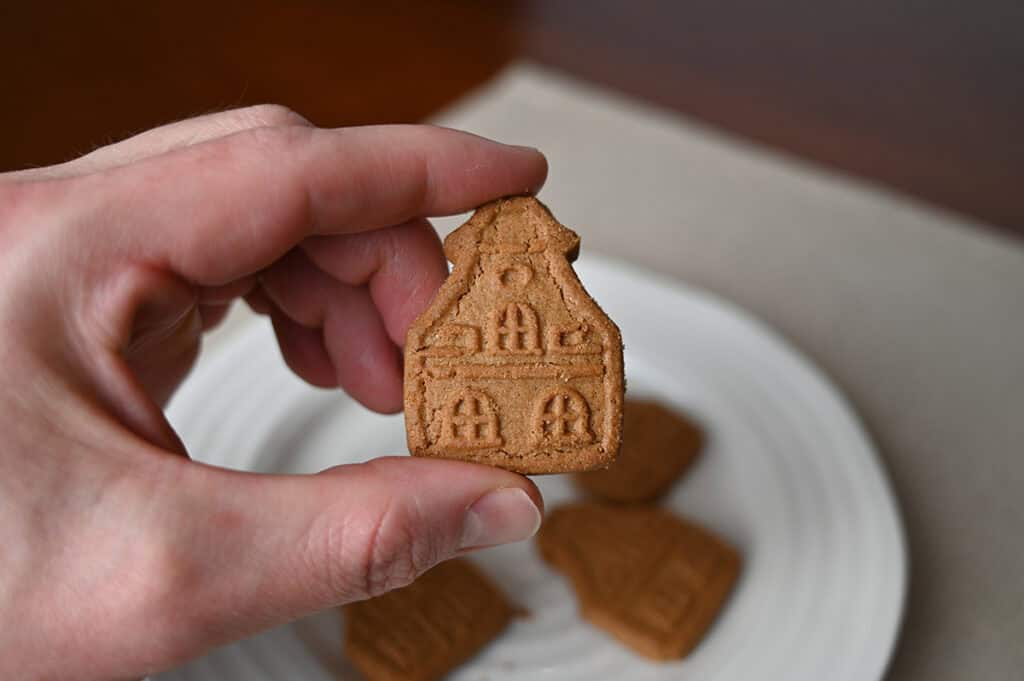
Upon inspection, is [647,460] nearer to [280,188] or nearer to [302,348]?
[302,348]

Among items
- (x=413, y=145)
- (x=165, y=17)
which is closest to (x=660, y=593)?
(x=413, y=145)

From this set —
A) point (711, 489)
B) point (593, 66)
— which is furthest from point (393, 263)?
point (593, 66)

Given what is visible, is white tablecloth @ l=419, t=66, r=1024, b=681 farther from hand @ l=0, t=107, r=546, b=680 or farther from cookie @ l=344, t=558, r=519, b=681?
hand @ l=0, t=107, r=546, b=680

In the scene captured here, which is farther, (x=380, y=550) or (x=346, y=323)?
(x=346, y=323)

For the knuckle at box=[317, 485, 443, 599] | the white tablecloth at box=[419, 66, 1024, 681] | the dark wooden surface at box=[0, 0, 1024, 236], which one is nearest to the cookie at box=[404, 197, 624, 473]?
the knuckle at box=[317, 485, 443, 599]

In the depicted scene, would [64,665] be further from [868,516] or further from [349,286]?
[868,516]

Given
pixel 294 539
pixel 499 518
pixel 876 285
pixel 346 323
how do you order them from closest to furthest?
1. pixel 294 539
2. pixel 499 518
3. pixel 346 323
4. pixel 876 285
